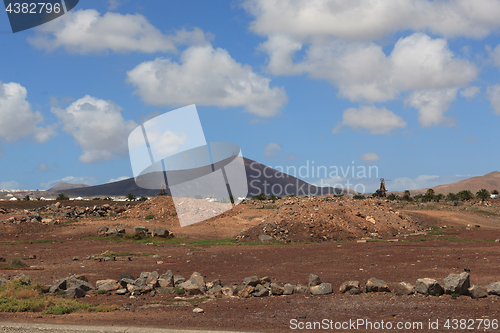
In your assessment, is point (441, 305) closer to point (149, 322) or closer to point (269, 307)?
point (269, 307)

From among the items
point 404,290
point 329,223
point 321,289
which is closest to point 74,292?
point 321,289

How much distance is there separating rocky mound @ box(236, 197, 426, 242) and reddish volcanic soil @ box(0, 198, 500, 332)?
3.3 inches

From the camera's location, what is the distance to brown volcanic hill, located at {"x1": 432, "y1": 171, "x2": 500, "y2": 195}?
178 metres

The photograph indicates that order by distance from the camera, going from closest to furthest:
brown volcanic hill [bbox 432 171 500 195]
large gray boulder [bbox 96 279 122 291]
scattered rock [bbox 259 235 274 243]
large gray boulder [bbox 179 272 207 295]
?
large gray boulder [bbox 179 272 207 295]
large gray boulder [bbox 96 279 122 291]
scattered rock [bbox 259 235 274 243]
brown volcanic hill [bbox 432 171 500 195]

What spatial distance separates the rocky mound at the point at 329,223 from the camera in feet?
85.3

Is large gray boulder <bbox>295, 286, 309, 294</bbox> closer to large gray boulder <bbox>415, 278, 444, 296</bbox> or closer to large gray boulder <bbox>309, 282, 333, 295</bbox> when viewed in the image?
large gray boulder <bbox>309, 282, 333, 295</bbox>

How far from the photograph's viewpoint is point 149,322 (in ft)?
28.9

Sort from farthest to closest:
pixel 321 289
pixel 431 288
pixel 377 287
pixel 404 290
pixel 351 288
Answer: pixel 321 289
pixel 351 288
pixel 377 287
pixel 404 290
pixel 431 288

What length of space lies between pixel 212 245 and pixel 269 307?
14969 millimetres

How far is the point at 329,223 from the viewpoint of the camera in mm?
27016

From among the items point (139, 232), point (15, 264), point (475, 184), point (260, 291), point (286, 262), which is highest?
point (475, 184)

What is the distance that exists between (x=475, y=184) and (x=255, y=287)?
19822 cm

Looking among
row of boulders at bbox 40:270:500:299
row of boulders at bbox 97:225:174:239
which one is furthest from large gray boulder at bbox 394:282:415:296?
row of boulders at bbox 97:225:174:239

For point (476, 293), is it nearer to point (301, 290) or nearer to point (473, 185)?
point (301, 290)
